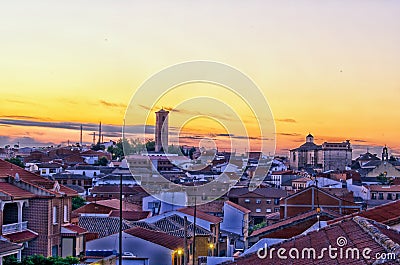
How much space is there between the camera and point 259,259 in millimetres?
7355

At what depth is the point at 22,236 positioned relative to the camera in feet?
62.4

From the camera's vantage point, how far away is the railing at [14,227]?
59.8ft

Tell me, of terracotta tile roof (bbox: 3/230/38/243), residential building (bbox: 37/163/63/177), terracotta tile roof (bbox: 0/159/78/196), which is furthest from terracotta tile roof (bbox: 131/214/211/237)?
residential building (bbox: 37/163/63/177)

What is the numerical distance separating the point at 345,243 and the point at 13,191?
14.6 m

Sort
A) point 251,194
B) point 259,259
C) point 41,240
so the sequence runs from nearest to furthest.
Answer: point 259,259 < point 41,240 < point 251,194

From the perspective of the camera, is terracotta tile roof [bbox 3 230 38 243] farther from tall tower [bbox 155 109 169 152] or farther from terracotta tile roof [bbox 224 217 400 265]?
tall tower [bbox 155 109 169 152]

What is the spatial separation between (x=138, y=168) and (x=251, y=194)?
2247cm

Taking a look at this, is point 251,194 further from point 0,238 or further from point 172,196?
point 0,238

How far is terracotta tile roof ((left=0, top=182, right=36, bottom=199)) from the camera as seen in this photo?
61.5 ft

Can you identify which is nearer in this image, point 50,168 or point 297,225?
point 297,225

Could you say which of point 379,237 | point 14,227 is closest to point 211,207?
point 14,227

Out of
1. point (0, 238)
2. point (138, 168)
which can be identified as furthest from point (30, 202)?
point (138, 168)

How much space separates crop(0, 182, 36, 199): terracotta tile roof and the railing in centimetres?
86

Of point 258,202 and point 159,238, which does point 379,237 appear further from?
point 258,202
